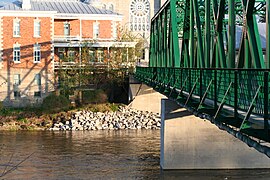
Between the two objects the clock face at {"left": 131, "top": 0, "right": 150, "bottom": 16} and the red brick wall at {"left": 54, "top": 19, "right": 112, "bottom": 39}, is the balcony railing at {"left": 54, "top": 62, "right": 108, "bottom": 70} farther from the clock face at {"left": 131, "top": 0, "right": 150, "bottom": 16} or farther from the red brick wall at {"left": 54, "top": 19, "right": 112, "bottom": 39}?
the clock face at {"left": 131, "top": 0, "right": 150, "bottom": 16}

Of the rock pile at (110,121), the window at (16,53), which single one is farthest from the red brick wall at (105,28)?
the rock pile at (110,121)

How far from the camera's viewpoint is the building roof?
6062 cm

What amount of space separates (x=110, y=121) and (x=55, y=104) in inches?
225

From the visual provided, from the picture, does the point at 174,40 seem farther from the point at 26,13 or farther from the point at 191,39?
the point at 26,13

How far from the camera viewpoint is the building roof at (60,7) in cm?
6062

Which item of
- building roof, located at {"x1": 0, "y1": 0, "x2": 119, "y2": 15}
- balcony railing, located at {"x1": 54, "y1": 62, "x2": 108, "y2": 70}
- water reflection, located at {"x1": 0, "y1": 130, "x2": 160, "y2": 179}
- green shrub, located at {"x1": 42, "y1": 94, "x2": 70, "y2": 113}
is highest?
building roof, located at {"x1": 0, "y1": 0, "x2": 119, "y2": 15}

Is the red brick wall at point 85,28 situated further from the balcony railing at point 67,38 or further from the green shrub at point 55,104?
the green shrub at point 55,104

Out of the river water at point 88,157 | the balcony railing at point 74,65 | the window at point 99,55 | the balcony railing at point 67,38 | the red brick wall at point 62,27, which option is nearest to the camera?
the river water at point 88,157

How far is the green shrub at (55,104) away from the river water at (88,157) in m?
6.73

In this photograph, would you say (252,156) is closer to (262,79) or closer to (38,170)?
(38,170)

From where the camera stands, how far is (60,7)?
6431 centimetres

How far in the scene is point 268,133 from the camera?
37.2 feet

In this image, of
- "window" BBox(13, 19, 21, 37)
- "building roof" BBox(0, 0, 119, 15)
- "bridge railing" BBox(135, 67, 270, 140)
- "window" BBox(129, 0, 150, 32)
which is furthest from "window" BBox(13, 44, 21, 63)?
"window" BBox(129, 0, 150, 32)

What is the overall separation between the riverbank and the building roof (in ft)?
40.8
